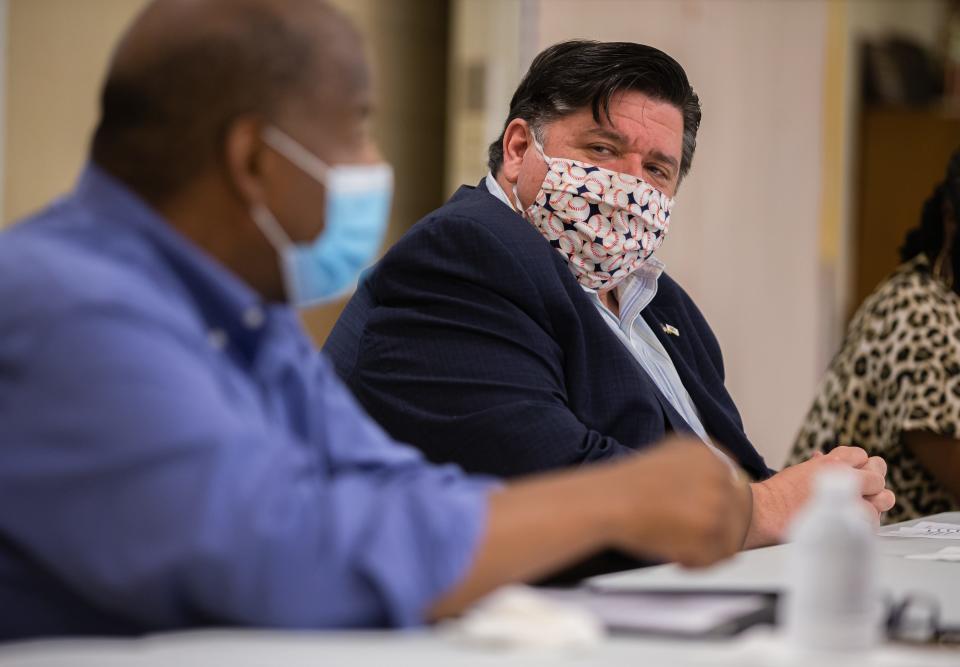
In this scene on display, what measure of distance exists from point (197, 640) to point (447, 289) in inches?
46.5

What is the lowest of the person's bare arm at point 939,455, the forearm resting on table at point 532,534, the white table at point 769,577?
the person's bare arm at point 939,455

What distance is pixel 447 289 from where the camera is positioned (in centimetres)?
218

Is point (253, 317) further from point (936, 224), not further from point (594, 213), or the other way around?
point (936, 224)

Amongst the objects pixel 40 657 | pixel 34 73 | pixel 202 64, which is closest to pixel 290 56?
pixel 202 64

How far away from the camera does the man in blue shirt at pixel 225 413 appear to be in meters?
1.08

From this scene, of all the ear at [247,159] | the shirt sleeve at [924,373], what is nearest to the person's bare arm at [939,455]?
the shirt sleeve at [924,373]

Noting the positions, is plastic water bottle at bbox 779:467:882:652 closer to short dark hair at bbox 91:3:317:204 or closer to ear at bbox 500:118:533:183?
short dark hair at bbox 91:3:317:204

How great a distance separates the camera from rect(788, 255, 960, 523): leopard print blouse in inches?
114

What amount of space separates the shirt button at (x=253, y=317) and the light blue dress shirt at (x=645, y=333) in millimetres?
1114

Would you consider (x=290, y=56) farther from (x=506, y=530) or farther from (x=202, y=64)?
(x=506, y=530)

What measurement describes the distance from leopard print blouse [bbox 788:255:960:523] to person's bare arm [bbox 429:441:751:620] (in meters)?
1.76

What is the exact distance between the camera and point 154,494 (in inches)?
42.1

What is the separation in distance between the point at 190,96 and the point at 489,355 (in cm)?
93

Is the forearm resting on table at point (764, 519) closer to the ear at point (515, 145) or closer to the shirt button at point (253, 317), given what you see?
the ear at point (515, 145)
